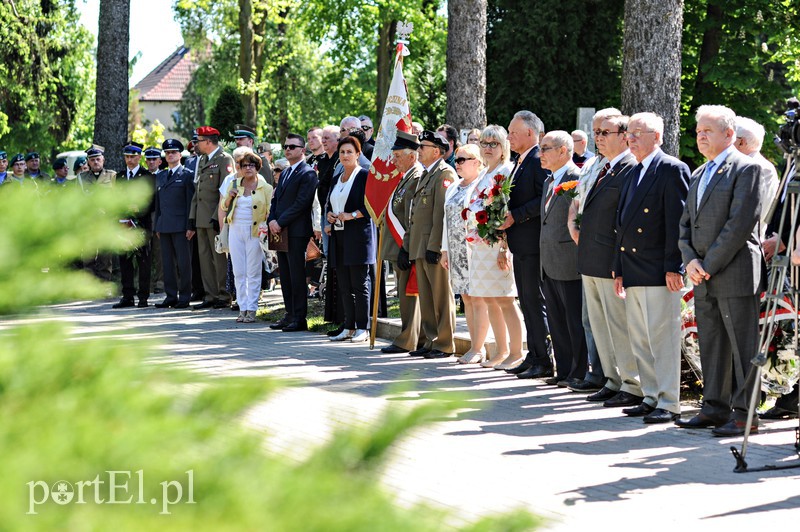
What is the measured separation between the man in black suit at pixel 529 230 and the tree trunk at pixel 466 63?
6.51 m

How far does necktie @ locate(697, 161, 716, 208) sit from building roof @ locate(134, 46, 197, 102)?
307 ft

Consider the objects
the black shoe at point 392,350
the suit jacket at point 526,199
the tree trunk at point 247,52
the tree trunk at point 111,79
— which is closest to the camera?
the suit jacket at point 526,199

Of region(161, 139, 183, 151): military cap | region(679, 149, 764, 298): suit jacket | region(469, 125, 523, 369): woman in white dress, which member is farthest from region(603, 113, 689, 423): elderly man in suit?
region(161, 139, 183, 151): military cap

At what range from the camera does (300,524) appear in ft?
3.59

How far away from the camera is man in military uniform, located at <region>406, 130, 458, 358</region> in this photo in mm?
11750

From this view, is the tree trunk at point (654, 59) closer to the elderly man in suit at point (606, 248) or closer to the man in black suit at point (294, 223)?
the man in black suit at point (294, 223)

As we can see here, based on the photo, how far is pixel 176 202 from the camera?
57.1 feet

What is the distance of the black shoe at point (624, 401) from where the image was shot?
29.9 feet

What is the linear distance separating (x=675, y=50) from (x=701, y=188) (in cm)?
634

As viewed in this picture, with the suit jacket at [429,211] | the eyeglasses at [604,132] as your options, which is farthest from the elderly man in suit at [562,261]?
the suit jacket at [429,211]

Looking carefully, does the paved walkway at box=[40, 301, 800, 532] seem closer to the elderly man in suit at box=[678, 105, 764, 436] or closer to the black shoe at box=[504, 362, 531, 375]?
the elderly man in suit at box=[678, 105, 764, 436]

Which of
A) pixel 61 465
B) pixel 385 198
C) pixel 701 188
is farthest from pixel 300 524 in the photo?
pixel 385 198

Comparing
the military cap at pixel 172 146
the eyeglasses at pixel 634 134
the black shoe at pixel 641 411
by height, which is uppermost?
the military cap at pixel 172 146

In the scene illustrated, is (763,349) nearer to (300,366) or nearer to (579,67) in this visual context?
(300,366)
